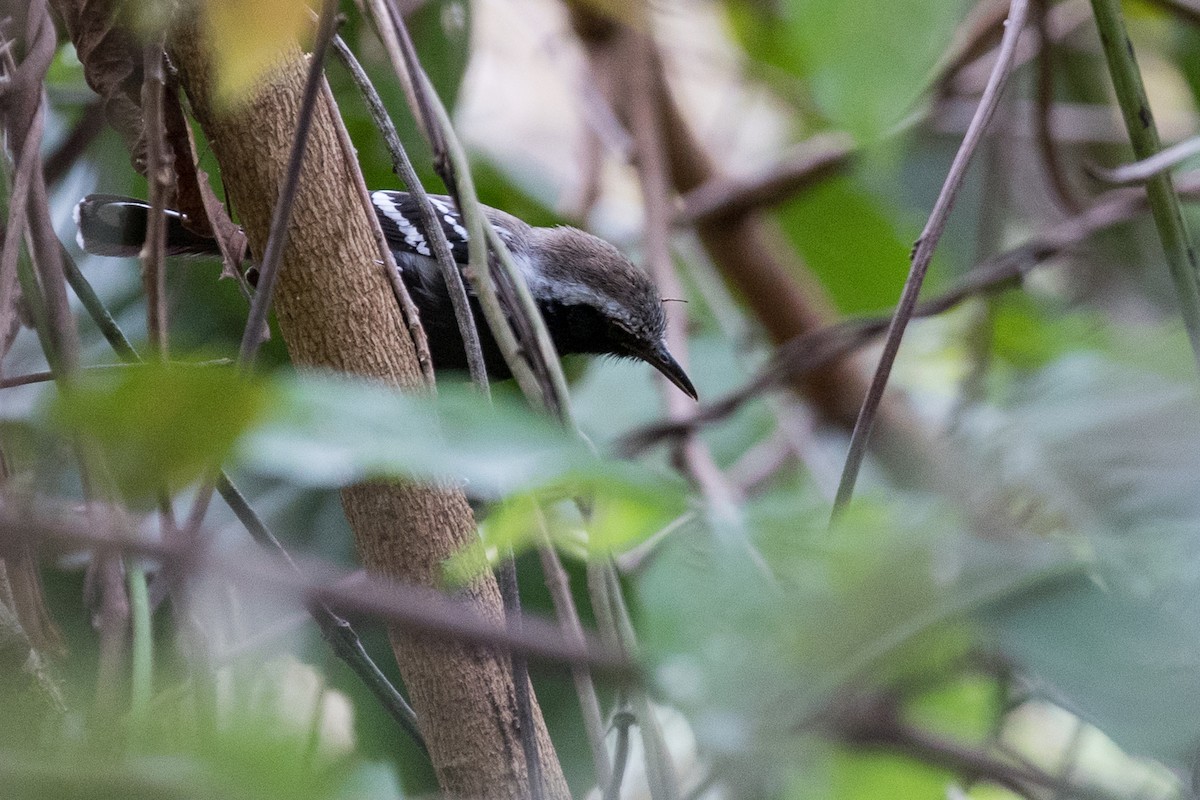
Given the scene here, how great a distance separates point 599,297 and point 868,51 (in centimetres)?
192

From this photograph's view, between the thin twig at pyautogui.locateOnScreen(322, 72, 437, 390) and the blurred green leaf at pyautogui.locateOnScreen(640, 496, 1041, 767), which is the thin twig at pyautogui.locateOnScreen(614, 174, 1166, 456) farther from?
the blurred green leaf at pyautogui.locateOnScreen(640, 496, 1041, 767)

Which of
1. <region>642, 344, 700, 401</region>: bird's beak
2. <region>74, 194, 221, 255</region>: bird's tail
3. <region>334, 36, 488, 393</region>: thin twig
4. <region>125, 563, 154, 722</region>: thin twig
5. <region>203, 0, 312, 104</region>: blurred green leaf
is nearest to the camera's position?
<region>203, 0, 312, 104</region>: blurred green leaf

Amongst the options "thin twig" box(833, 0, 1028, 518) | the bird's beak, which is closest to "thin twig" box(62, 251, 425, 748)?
"thin twig" box(833, 0, 1028, 518)

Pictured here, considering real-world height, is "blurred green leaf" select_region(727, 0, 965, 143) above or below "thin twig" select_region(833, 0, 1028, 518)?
above

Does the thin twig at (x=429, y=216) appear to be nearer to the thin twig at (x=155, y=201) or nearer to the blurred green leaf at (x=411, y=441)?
the thin twig at (x=155, y=201)

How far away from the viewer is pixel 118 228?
97.3 inches

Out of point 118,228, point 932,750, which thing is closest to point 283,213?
point 932,750

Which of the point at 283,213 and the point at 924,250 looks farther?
the point at 924,250

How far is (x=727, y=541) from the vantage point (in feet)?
3.02

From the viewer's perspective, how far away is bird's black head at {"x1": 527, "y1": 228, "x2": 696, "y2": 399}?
309 cm

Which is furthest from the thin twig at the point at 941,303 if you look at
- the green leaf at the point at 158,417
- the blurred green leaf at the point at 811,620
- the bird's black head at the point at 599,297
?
the green leaf at the point at 158,417

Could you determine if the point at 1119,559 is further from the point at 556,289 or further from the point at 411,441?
the point at 556,289

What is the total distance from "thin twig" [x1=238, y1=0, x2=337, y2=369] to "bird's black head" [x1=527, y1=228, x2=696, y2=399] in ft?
6.11

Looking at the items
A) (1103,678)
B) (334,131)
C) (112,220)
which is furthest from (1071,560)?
(112,220)
